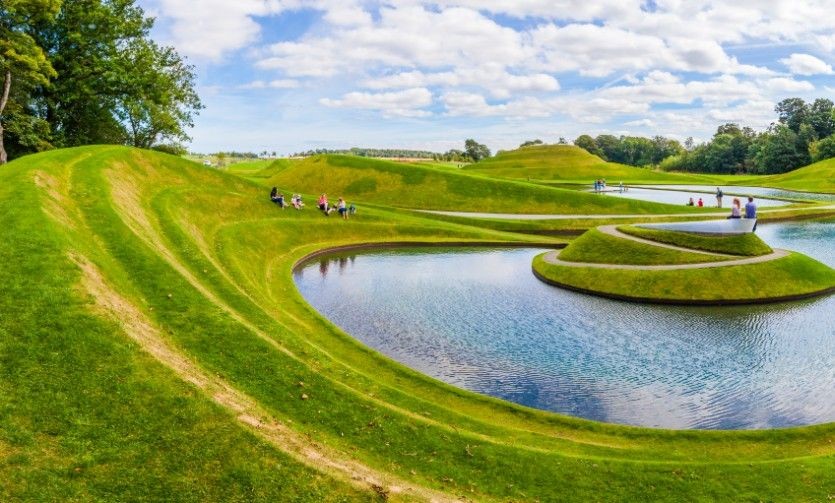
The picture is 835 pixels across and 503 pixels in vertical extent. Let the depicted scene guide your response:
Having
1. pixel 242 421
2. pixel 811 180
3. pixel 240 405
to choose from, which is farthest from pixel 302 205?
pixel 811 180

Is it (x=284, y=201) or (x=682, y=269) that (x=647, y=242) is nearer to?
(x=682, y=269)

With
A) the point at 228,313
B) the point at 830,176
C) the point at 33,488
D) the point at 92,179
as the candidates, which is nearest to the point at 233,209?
the point at 92,179

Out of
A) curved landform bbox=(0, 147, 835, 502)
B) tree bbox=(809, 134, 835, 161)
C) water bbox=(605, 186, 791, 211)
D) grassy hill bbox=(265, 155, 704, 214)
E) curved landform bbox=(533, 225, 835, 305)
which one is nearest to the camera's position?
curved landform bbox=(0, 147, 835, 502)

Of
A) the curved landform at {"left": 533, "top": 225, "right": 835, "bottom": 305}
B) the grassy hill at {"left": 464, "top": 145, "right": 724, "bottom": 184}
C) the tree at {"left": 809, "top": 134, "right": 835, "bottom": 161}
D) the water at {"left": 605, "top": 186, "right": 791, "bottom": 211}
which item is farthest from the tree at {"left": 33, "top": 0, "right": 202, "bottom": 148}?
the tree at {"left": 809, "top": 134, "right": 835, "bottom": 161}

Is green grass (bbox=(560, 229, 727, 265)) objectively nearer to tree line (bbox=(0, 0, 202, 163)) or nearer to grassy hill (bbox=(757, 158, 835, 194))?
tree line (bbox=(0, 0, 202, 163))

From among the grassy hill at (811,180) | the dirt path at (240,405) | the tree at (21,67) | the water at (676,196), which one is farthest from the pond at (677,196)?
the dirt path at (240,405)

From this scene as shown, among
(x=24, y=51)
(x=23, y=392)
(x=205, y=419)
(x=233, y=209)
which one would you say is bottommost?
(x=205, y=419)

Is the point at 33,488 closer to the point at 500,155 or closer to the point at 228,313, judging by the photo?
the point at 228,313
